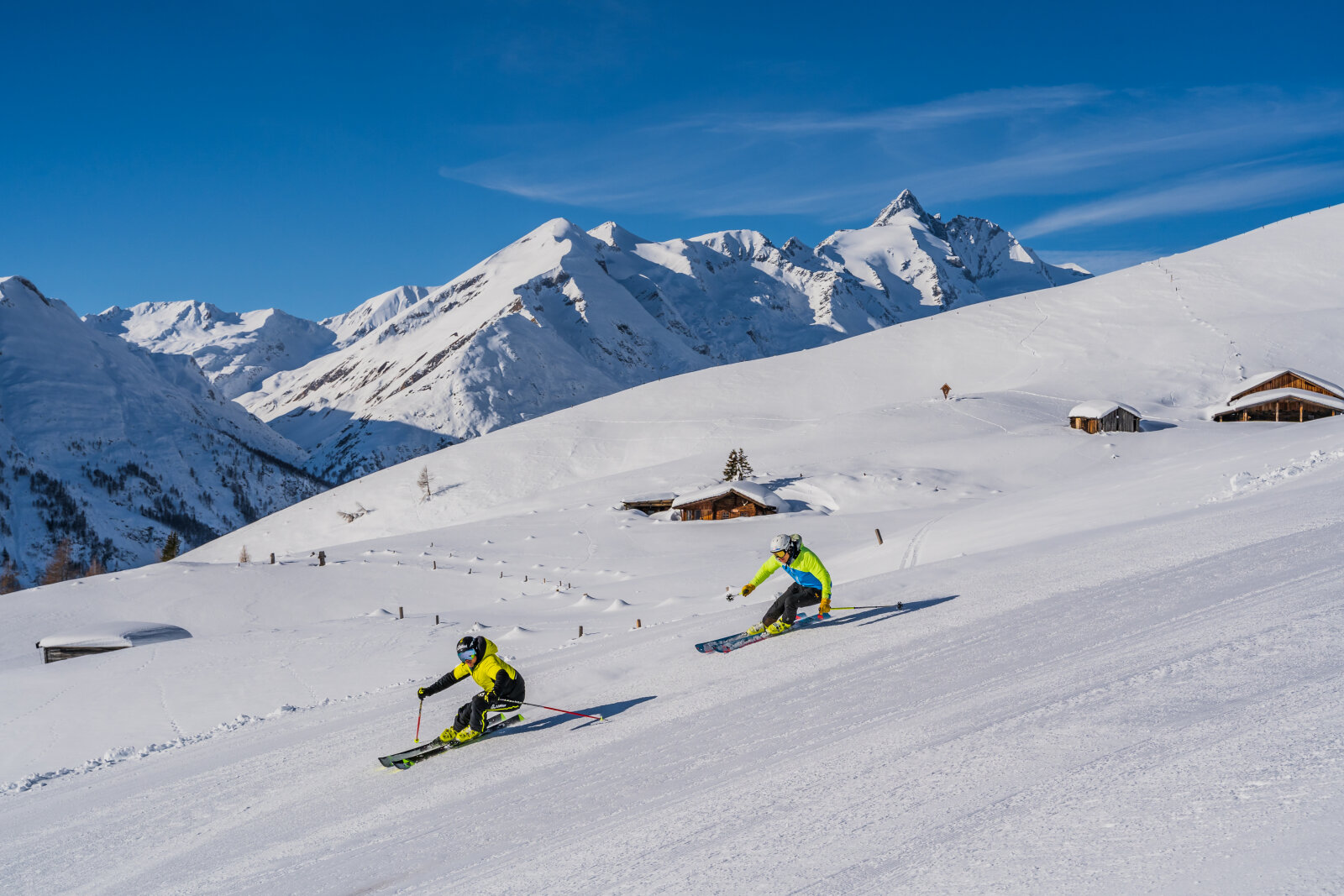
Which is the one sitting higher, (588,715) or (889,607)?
(889,607)

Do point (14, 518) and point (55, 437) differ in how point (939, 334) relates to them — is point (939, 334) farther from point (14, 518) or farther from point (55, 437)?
point (55, 437)

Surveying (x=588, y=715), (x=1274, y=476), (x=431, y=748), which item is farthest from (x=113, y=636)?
(x=1274, y=476)

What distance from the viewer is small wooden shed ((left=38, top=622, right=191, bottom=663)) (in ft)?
96.4

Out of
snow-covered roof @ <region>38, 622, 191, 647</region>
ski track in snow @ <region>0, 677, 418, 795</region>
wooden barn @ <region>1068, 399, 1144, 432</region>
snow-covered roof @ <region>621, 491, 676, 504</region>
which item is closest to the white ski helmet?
ski track in snow @ <region>0, 677, 418, 795</region>

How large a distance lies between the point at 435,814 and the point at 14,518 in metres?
191

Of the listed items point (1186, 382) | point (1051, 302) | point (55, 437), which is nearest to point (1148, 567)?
point (1186, 382)

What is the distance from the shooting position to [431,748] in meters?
10.7

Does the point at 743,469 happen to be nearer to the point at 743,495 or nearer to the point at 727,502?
the point at 727,502

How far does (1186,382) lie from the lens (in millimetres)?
76938

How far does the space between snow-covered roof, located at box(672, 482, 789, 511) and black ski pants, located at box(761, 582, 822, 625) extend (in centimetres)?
4139

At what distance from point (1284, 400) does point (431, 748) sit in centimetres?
7570

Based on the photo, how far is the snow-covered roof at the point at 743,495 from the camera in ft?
180

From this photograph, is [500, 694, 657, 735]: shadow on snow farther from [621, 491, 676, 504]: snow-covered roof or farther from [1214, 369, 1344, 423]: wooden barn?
[1214, 369, 1344, 423]: wooden barn

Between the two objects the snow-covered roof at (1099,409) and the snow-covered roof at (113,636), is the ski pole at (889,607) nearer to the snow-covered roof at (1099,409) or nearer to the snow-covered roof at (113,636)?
the snow-covered roof at (113,636)
